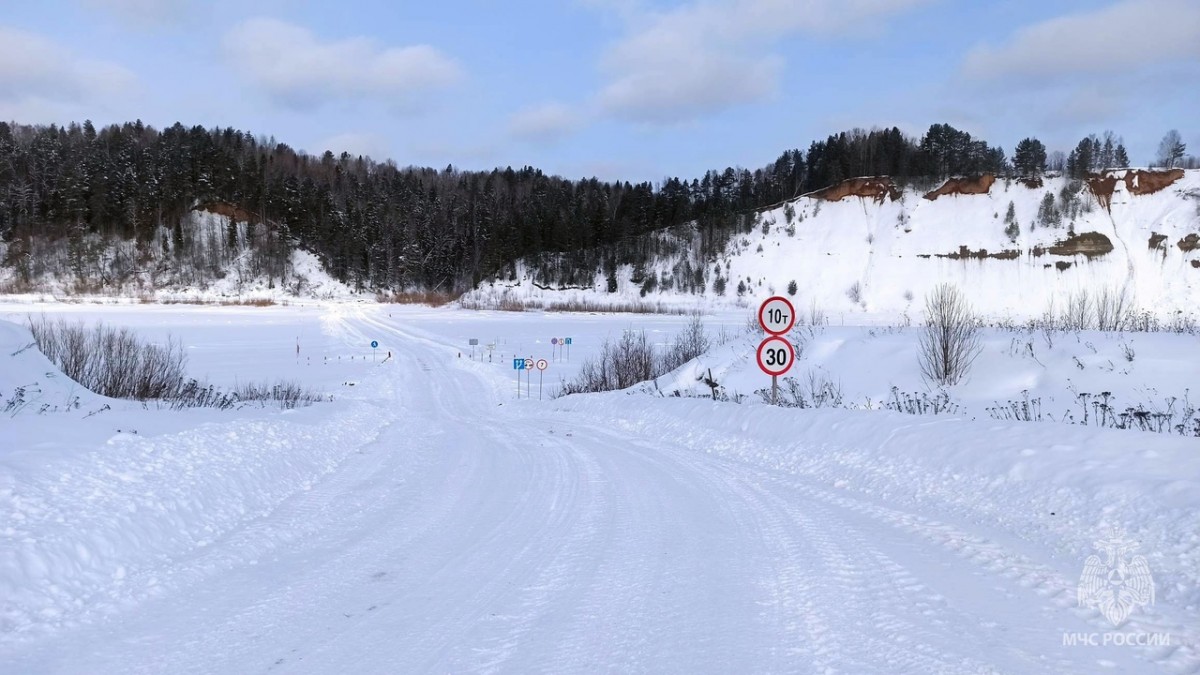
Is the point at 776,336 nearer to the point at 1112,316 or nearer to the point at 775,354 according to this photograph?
the point at 775,354

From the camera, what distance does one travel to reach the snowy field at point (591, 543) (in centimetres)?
378

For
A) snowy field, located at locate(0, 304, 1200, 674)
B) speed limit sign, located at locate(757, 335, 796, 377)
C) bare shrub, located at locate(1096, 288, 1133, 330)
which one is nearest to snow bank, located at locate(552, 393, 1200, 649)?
snowy field, located at locate(0, 304, 1200, 674)

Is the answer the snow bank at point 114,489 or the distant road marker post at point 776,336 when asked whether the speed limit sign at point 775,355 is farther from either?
the snow bank at point 114,489

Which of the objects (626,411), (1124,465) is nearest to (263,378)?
(626,411)

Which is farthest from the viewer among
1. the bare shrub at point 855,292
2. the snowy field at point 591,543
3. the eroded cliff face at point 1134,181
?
the bare shrub at point 855,292

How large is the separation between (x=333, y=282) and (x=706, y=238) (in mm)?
60448

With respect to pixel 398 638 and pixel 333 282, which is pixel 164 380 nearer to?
pixel 398 638

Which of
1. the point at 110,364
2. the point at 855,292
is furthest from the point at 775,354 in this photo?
the point at 855,292

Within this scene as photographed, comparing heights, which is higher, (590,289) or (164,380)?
(590,289)

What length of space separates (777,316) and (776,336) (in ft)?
1.44

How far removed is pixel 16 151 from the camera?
10706 centimetres

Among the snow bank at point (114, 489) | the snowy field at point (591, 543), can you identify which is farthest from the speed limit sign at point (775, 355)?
the snow bank at point (114, 489)

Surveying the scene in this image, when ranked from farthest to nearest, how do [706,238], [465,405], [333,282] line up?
[333,282], [706,238], [465,405]

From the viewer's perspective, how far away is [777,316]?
11984 millimetres
